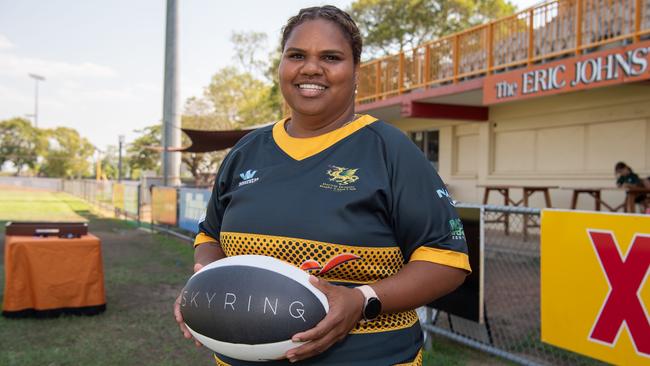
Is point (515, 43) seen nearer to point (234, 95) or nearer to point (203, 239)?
point (203, 239)

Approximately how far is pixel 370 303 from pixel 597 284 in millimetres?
3009

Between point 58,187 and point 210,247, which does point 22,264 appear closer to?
point 210,247

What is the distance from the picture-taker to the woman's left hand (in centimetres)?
140

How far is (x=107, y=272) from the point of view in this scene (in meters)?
9.14

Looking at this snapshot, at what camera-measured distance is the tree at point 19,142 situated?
74.8 m

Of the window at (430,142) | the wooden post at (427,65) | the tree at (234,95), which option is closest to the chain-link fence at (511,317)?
the wooden post at (427,65)

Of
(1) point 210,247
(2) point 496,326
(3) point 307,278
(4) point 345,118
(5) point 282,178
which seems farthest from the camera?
(2) point 496,326

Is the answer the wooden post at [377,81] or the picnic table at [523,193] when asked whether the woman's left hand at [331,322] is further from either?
the wooden post at [377,81]

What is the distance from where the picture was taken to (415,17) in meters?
34.5

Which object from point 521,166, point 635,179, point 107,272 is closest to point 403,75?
point 521,166

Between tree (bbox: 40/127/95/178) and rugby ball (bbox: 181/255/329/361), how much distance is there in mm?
83473

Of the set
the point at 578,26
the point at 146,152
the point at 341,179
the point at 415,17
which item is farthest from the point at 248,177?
the point at 146,152

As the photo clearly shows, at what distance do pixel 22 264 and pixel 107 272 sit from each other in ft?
9.84

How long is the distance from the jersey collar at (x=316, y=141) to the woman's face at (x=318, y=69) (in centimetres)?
6
